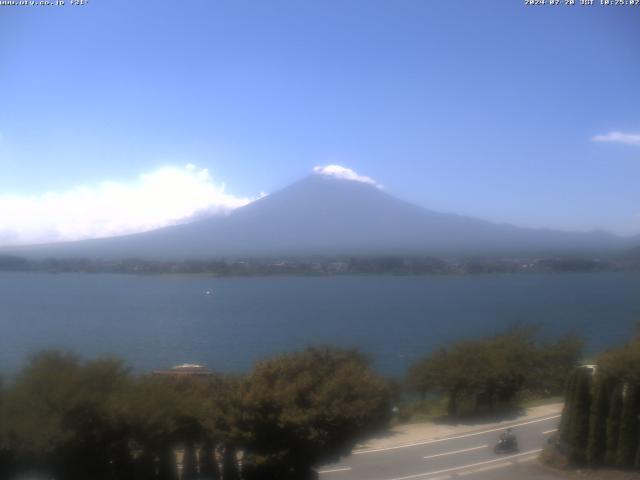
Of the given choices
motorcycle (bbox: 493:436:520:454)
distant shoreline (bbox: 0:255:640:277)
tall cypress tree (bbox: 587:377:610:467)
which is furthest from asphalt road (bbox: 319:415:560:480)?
distant shoreline (bbox: 0:255:640:277)

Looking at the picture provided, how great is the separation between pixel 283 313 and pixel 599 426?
110 ft

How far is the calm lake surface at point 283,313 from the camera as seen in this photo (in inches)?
1029

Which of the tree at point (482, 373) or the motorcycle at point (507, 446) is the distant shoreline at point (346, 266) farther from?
the motorcycle at point (507, 446)

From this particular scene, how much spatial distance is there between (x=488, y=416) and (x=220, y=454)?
765 centimetres

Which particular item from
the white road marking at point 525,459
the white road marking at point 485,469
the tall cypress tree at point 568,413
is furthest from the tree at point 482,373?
the tall cypress tree at point 568,413

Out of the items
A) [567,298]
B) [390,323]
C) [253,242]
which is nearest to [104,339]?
[390,323]

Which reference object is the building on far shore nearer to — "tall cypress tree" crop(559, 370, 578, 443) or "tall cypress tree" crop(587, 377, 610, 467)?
"tall cypress tree" crop(559, 370, 578, 443)

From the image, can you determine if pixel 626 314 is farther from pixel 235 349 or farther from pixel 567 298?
pixel 235 349

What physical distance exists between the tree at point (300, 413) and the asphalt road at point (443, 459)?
4.13 feet

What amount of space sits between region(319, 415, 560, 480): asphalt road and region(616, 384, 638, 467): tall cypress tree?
1676 mm

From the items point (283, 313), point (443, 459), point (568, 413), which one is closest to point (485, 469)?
point (443, 459)

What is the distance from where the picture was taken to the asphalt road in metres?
9.55

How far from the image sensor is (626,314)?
38.8 meters

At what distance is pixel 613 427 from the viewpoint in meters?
8.70
